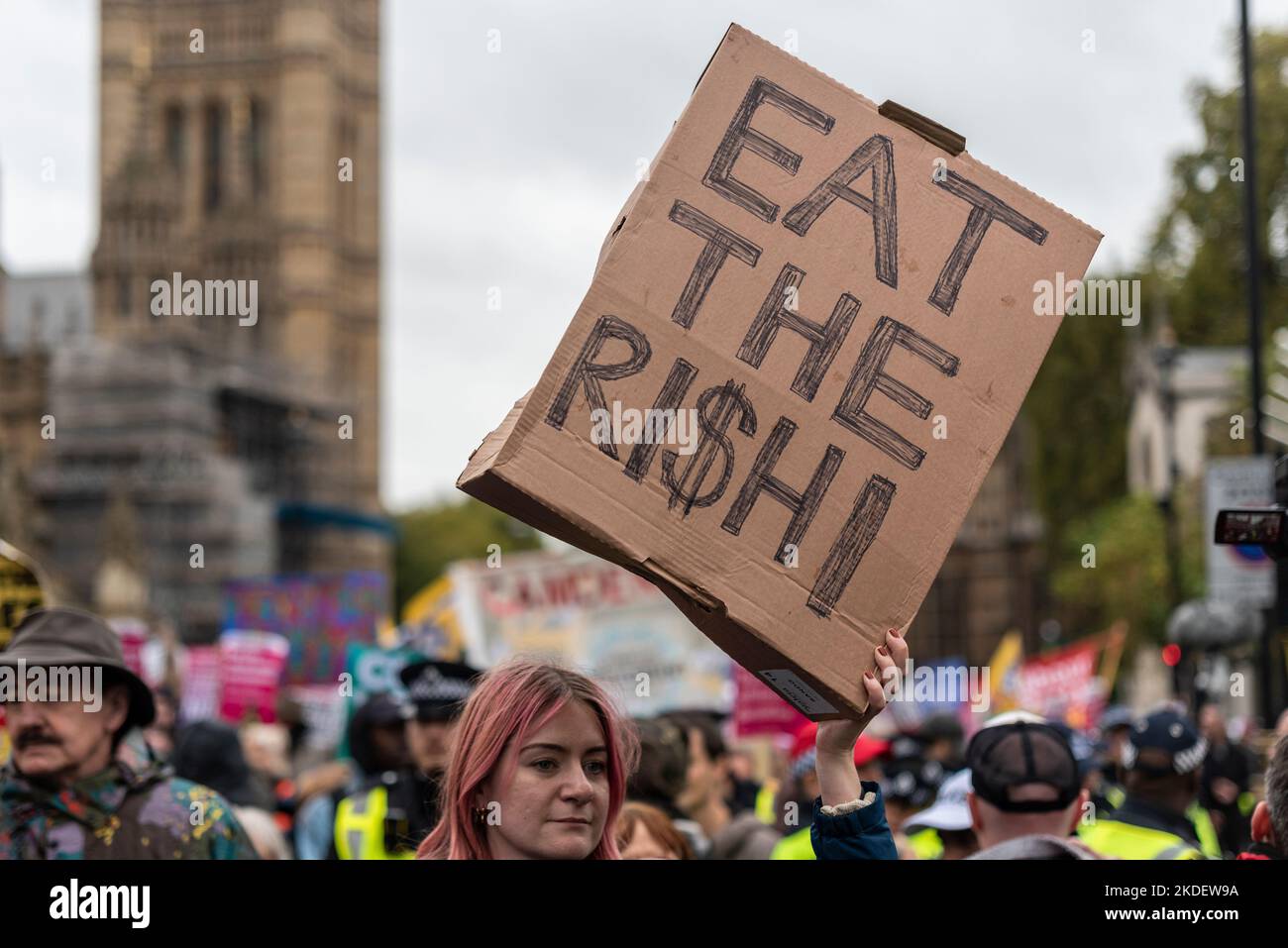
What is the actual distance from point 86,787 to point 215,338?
80.4 m

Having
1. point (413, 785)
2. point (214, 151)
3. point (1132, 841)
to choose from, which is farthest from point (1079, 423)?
point (214, 151)

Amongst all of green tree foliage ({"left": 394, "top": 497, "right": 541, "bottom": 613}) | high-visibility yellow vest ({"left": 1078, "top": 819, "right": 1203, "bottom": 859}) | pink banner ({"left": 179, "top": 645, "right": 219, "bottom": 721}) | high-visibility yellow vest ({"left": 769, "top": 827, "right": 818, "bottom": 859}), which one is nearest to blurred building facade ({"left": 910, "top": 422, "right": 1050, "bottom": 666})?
green tree foliage ({"left": 394, "top": 497, "right": 541, "bottom": 613})

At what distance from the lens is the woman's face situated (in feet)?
11.3

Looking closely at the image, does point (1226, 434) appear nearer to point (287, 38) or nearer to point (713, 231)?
point (713, 231)

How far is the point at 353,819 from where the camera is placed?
7.06 meters

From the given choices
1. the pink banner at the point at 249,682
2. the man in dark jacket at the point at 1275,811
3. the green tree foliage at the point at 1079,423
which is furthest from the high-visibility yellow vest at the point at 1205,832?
the green tree foliage at the point at 1079,423

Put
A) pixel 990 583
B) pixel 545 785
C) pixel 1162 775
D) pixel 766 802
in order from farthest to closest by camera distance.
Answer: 1. pixel 990 583
2. pixel 766 802
3. pixel 1162 775
4. pixel 545 785

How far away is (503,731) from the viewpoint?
352cm

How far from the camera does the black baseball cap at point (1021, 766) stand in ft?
14.9

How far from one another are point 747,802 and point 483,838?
21.4 ft

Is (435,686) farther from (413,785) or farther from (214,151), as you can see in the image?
(214,151)

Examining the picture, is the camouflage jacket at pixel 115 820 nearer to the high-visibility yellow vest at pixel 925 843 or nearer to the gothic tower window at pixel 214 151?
the high-visibility yellow vest at pixel 925 843

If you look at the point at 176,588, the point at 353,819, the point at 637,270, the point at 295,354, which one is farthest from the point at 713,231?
the point at 295,354

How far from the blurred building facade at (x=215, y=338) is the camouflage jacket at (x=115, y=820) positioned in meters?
42.5
